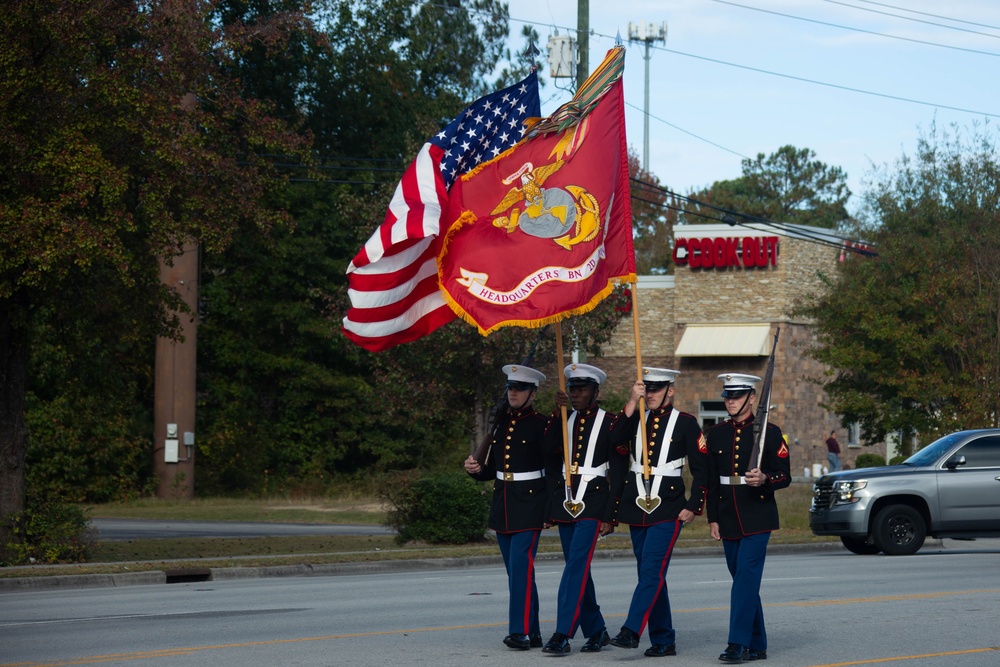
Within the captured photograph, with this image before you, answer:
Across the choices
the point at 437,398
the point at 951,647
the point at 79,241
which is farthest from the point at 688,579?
the point at 437,398

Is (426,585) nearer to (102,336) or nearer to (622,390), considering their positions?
(102,336)

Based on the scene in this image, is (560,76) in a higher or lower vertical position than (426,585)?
higher

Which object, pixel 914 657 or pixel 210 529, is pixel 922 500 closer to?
pixel 914 657

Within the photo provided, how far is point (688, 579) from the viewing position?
16609 mm

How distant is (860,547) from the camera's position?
22172 mm

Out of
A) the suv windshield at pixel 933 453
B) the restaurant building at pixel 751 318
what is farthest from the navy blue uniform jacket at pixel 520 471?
the restaurant building at pixel 751 318

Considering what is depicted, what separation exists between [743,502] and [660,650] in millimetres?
1195

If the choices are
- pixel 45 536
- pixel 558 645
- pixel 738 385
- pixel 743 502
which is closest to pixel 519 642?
pixel 558 645

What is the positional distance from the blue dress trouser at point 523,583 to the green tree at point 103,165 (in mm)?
8878

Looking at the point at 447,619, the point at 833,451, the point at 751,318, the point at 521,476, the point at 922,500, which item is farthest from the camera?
the point at 751,318

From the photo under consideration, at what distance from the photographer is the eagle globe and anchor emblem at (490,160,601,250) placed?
10914mm

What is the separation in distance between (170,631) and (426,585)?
4909 mm

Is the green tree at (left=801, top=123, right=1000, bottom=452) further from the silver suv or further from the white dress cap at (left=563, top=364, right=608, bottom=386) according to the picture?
the white dress cap at (left=563, top=364, right=608, bottom=386)

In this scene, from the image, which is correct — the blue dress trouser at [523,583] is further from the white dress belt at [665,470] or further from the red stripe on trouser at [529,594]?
the white dress belt at [665,470]
